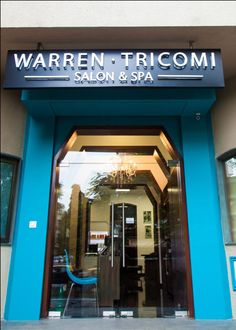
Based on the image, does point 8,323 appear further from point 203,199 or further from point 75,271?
point 203,199

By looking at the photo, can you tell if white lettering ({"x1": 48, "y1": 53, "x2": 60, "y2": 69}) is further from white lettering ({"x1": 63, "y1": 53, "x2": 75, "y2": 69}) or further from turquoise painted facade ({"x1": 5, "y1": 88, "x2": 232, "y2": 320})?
turquoise painted facade ({"x1": 5, "y1": 88, "x2": 232, "y2": 320})

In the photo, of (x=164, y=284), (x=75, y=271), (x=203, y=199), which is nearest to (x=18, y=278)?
(x=75, y=271)

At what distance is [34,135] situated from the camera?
14.6 ft

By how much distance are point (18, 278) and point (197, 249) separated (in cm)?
231

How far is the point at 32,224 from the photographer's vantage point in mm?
4121

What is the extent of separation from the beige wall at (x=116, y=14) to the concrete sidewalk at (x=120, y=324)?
3421 mm

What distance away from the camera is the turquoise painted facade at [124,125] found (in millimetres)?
3881

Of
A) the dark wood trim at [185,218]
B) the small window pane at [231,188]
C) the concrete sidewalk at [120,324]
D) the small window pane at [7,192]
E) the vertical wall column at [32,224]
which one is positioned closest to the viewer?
the concrete sidewalk at [120,324]

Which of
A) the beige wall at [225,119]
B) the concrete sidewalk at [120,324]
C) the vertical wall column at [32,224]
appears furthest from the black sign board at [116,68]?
the concrete sidewalk at [120,324]

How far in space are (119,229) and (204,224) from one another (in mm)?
1416

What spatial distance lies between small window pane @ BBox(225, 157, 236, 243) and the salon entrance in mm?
637

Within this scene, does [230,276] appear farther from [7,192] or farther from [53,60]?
[53,60]

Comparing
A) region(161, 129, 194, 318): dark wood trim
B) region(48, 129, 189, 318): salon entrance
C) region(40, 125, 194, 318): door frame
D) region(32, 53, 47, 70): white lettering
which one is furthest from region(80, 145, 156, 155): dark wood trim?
region(32, 53, 47, 70): white lettering

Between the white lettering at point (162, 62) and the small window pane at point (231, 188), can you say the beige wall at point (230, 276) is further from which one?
the white lettering at point (162, 62)
